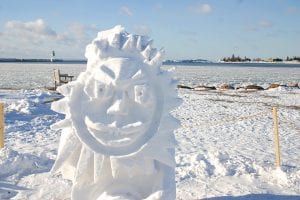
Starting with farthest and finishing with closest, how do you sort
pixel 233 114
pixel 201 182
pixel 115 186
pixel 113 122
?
pixel 233 114 → pixel 201 182 → pixel 115 186 → pixel 113 122

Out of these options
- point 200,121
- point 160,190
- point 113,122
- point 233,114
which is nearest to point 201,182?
point 160,190

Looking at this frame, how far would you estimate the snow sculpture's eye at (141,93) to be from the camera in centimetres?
396

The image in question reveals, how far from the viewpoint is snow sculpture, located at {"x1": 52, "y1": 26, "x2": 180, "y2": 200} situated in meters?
3.96

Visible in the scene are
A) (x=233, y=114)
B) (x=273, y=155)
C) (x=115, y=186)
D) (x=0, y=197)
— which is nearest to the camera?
(x=115, y=186)

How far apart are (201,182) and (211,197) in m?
0.63

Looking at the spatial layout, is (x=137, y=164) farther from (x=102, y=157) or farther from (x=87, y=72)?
(x=87, y=72)

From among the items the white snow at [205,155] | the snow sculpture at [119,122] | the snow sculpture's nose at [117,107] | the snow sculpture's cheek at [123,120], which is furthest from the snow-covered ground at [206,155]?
the snow sculpture's nose at [117,107]

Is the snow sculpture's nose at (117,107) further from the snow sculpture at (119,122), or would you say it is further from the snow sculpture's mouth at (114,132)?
the snow sculpture's mouth at (114,132)

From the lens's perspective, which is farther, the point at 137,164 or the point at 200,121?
the point at 200,121

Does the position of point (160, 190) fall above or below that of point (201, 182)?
above

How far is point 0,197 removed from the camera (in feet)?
19.5

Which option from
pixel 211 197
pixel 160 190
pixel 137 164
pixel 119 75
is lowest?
pixel 211 197

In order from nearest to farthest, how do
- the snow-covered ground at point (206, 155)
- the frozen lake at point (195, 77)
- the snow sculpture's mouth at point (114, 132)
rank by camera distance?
the snow sculpture's mouth at point (114, 132) < the snow-covered ground at point (206, 155) < the frozen lake at point (195, 77)

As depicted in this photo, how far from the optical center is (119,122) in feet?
13.0
